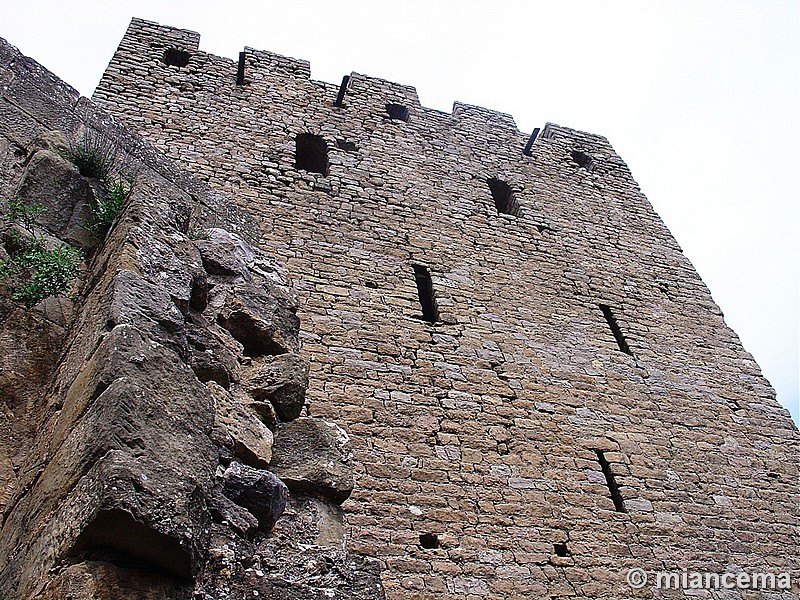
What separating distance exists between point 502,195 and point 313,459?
624cm

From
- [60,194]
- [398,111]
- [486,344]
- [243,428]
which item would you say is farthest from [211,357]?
[398,111]

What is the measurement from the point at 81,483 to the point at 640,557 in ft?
14.5

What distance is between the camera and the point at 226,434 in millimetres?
1974

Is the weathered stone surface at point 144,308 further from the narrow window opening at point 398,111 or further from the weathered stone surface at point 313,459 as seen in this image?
the narrow window opening at point 398,111

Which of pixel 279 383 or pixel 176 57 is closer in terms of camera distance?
pixel 279 383

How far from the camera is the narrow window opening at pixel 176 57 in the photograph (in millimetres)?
7727

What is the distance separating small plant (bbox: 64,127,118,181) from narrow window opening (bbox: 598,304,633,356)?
5179mm

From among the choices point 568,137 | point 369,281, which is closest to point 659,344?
point 369,281

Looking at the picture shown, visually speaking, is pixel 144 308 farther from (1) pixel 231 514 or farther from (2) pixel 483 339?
(2) pixel 483 339

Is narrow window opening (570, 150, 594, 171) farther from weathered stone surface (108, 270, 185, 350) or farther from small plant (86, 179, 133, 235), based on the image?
weathered stone surface (108, 270, 185, 350)

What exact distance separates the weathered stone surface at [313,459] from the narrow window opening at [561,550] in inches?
112

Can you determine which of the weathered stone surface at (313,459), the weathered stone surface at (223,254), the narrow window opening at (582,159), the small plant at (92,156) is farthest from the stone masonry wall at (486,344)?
the small plant at (92,156)

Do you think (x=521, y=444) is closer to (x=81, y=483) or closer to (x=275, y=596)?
(x=275, y=596)

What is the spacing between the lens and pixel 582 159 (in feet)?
30.0
